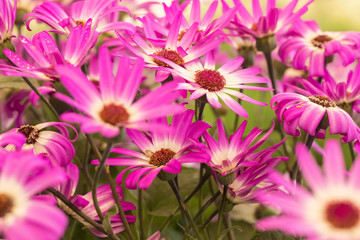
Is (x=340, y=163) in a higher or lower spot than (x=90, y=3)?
lower

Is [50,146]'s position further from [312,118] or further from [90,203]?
[312,118]

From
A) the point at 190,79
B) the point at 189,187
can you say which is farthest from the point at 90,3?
the point at 189,187

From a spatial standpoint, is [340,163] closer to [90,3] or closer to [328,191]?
[328,191]

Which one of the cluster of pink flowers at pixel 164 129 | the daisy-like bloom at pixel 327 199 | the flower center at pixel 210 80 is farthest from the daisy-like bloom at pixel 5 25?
the daisy-like bloom at pixel 327 199

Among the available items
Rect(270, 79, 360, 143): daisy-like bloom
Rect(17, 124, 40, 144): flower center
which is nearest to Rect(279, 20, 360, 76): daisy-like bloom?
Rect(270, 79, 360, 143): daisy-like bloom

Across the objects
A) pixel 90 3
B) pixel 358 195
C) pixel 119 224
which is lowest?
pixel 358 195

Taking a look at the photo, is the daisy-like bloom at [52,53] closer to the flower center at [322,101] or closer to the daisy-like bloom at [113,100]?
the daisy-like bloom at [113,100]

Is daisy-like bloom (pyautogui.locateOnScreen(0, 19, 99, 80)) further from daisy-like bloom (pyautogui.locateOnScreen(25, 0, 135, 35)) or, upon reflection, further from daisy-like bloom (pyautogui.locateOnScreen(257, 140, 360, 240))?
daisy-like bloom (pyautogui.locateOnScreen(257, 140, 360, 240))
